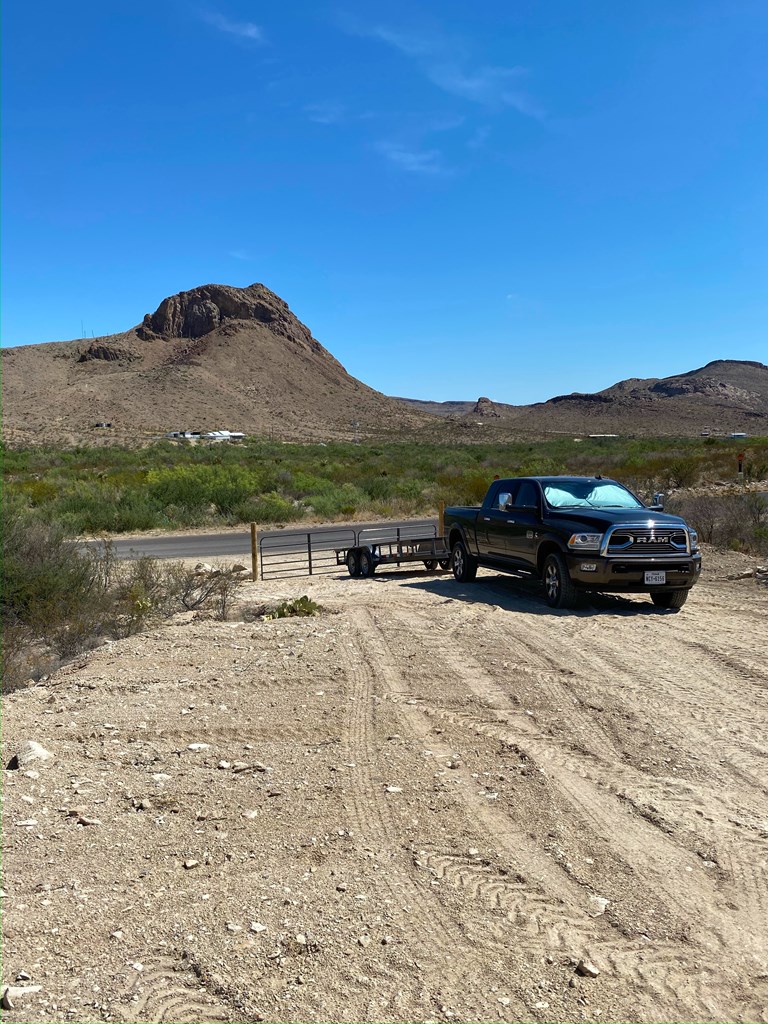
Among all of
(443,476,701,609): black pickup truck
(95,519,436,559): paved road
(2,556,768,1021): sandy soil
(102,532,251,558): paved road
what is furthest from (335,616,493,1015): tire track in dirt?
(102,532,251,558): paved road

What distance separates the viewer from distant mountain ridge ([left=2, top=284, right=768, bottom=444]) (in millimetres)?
109875

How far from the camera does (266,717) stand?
253 inches

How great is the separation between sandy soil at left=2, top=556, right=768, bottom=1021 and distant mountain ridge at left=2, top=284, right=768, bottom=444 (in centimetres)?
7867

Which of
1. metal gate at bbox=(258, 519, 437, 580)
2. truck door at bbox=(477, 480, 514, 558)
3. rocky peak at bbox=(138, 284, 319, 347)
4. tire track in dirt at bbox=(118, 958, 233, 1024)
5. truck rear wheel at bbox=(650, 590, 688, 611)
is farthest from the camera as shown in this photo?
rocky peak at bbox=(138, 284, 319, 347)

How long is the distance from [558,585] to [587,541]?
2.33 feet

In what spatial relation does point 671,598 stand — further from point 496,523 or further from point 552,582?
point 496,523

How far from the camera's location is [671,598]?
1109 centimetres

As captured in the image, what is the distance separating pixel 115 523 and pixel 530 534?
1620cm

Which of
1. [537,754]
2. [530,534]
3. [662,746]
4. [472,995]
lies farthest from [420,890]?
[530,534]

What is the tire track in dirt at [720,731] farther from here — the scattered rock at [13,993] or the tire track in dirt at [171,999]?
the scattered rock at [13,993]

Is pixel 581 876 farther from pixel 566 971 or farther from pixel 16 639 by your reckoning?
pixel 16 639

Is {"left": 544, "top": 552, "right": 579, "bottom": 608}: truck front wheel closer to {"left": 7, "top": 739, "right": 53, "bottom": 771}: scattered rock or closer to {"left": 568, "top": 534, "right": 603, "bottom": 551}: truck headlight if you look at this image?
{"left": 568, "top": 534, "right": 603, "bottom": 551}: truck headlight

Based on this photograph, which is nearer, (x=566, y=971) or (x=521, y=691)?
(x=566, y=971)

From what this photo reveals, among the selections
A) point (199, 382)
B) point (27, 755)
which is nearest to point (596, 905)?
point (27, 755)
